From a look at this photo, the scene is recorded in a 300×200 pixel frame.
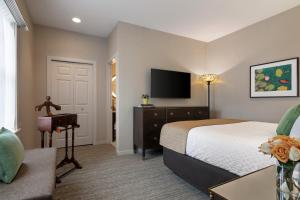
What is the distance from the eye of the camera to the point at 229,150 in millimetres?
1560

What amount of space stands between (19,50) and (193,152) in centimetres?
290

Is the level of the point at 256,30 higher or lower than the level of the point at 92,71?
higher

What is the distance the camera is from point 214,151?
1699 millimetres

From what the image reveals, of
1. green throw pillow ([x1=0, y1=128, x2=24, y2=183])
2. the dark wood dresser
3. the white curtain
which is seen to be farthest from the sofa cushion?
the dark wood dresser

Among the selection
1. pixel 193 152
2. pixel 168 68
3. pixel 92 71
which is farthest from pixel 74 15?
pixel 193 152

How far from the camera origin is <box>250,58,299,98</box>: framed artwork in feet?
9.58

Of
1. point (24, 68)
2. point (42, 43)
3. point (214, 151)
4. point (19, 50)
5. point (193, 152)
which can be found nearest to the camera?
point (214, 151)

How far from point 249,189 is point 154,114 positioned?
2.44 metres

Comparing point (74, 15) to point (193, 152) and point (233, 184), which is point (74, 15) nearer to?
point (193, 152)

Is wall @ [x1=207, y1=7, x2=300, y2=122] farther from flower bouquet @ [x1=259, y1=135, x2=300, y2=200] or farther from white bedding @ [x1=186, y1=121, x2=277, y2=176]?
flower bouquet @ [x1=259, y1=135, x2=300, y2=200]

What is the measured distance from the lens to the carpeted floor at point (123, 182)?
1932mm

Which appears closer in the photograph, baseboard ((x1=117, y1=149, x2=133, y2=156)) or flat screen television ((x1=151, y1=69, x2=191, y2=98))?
baseboard ((x1=117, y1=149, x2=133, y2=156))

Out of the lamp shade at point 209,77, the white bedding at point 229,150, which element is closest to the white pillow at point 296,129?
the white bedding at point 229,150

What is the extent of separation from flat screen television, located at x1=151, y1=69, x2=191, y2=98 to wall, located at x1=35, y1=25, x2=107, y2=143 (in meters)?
1.48
